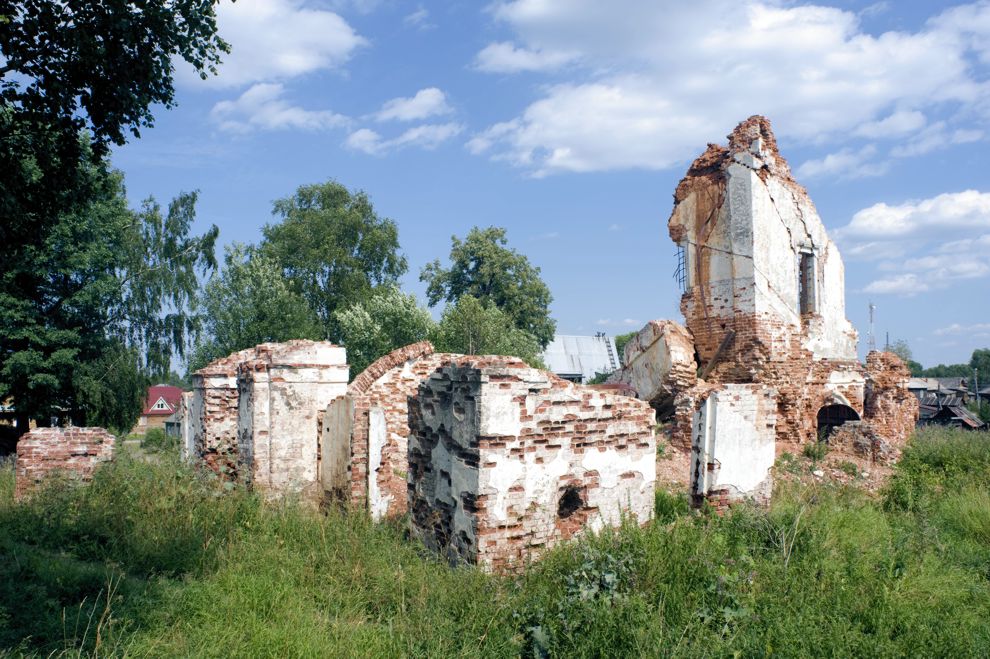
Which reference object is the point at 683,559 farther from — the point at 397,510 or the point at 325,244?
the point at 325,244

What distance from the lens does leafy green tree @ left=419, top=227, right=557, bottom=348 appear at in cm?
3556

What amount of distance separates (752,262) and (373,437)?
960 centimetres

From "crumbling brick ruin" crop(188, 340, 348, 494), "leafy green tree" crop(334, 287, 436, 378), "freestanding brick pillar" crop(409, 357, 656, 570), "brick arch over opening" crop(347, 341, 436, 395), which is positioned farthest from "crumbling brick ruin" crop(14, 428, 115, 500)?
"leafy green tree" crop(334, 287, 436, 378)

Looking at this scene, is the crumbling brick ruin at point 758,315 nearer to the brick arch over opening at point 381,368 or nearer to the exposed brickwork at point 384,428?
the exposed brickwork at point 384,428

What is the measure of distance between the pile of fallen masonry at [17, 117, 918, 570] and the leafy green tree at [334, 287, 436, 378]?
11266mm

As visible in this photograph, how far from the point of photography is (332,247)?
30.9m

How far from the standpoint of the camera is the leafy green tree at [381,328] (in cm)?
2512

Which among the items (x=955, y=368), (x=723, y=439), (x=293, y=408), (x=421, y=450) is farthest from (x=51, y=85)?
(x=955, y=368)

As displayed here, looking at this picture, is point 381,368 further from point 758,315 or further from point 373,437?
point 758,315

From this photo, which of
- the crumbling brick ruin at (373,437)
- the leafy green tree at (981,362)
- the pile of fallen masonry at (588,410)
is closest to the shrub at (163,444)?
the pile of fallen masonry at (588,410)

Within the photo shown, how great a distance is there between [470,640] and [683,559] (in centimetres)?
177

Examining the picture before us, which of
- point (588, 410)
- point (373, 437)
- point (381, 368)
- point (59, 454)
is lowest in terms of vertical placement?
point (59, 454)

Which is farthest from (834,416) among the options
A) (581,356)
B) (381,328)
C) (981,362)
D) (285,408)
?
(981,362)

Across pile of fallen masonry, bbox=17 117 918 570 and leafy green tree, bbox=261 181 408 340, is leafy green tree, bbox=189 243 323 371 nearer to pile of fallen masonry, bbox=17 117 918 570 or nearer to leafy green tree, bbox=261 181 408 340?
leafy green tree, bbox=261 181 408 340
